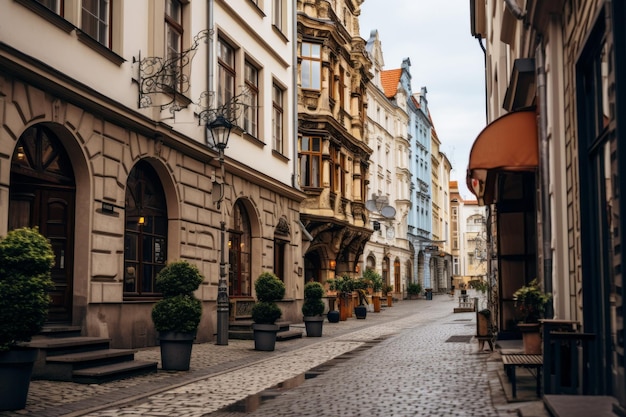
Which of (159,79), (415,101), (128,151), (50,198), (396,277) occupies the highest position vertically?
(415,101)

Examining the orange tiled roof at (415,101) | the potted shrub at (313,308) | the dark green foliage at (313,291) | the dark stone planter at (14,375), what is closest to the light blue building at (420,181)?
the orange tiled roof at (415,101)

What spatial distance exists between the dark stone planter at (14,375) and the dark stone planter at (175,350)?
397 centimetres

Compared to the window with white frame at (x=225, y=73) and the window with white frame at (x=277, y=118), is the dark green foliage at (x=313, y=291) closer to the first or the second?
the window with white frame at (x=225, y=73)

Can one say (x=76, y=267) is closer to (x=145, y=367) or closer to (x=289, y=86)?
(x=145, y=367)

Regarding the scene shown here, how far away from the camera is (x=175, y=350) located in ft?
40.7

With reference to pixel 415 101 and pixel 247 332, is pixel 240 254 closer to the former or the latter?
pixel 247 332

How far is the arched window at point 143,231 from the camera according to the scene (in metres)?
15.9

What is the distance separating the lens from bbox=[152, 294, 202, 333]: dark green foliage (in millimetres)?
12195

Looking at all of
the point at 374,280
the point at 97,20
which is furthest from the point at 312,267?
the point at 97,20

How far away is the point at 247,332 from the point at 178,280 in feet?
24.2

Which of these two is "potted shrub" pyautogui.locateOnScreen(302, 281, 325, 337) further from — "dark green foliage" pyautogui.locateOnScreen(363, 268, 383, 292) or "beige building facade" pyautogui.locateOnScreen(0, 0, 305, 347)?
"dark green foliage" pyautogui.locateOnScreen(363, 268, 383, 292)

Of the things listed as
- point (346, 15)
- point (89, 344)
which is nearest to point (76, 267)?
point (89, 344)

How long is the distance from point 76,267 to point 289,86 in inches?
553

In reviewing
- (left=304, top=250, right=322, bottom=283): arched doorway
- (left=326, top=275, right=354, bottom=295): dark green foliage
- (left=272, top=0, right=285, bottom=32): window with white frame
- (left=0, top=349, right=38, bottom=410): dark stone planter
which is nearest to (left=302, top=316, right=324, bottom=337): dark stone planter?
(left=272, top=0, right=285, bottom=32): window with white frame
